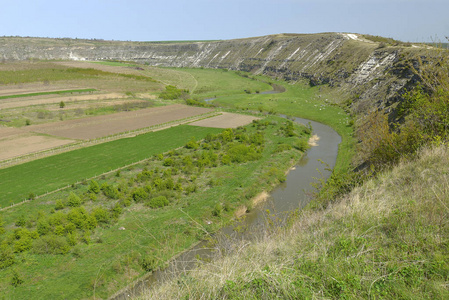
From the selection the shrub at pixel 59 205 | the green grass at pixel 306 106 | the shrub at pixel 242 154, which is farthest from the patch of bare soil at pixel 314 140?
the shrub at pixel 59 205

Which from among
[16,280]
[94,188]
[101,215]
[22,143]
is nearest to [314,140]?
[94,188]

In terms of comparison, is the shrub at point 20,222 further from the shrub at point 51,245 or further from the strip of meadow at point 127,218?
the shrub at point 51,245

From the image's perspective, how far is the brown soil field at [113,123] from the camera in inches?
2074

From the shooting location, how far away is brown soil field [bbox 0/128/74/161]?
41.4m

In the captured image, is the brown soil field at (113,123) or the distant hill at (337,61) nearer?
the brown soil field at (113,123)

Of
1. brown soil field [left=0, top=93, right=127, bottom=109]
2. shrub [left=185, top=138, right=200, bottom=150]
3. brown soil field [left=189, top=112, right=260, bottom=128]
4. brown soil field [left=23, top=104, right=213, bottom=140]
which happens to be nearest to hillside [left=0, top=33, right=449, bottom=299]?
shrub [left=185, top=138, right=200, bottom=150]

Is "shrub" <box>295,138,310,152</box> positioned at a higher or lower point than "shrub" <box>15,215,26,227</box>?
higher

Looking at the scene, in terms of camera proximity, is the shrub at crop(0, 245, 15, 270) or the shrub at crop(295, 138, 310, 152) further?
the shrub at crop(295, 138, 310, 152)

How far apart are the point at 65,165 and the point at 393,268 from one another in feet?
125

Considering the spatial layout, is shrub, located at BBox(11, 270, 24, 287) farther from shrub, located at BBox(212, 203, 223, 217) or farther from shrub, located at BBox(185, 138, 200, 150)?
shrub, located at BBox(185, 138, 200, 150)

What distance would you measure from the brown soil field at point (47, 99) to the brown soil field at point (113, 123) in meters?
20.3

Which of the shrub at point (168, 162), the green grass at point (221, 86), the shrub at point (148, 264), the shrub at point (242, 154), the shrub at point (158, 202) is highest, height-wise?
the green grass at point (221, 86)

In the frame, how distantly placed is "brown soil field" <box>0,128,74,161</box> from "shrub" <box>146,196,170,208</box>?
2450cm

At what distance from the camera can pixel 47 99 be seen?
81062 millimetres
